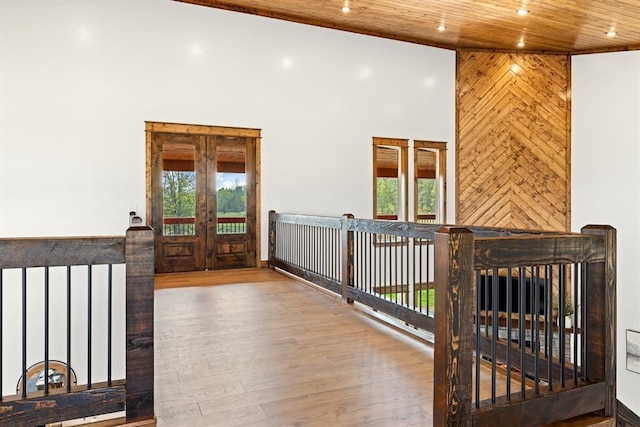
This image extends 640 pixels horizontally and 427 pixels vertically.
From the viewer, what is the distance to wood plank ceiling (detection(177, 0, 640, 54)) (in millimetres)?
6668

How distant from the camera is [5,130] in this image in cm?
590

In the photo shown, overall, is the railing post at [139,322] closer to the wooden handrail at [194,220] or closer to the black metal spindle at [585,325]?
the black metal spindle at [585,325]

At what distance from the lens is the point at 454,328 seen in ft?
6.12

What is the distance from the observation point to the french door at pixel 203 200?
6.91 m

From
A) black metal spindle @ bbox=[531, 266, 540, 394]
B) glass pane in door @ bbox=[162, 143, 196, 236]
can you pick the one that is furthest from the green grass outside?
glass pane in door @ bbox=[162, 143, 196, 236]

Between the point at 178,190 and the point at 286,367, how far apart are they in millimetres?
4750

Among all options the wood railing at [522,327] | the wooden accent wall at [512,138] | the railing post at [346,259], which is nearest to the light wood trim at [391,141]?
the wooden accent wall at [512,138]

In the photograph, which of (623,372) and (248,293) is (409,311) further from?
(623,372)

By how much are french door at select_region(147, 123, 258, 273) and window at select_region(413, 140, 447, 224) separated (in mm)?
3259

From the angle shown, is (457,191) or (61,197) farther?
(457,191)

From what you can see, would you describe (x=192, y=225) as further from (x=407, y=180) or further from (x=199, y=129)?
(x=407, y=180)

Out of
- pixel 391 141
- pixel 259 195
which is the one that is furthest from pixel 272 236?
pixel 391 141

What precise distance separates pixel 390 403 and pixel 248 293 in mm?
3180

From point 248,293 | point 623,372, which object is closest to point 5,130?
point 248,293
